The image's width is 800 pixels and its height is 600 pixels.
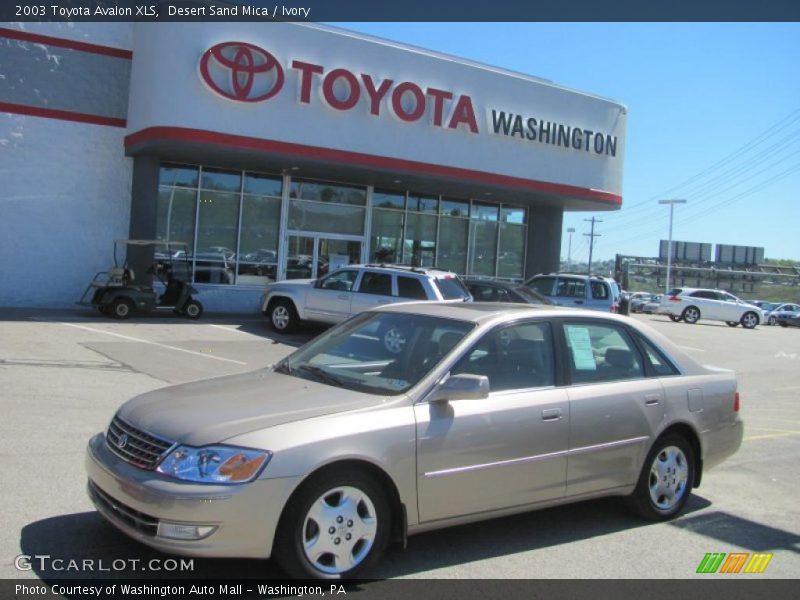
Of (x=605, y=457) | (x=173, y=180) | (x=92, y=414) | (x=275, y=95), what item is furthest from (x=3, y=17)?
(x=605, y=457)

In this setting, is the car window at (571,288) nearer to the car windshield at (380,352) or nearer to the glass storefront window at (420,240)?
the glass storefront window at (420,240)

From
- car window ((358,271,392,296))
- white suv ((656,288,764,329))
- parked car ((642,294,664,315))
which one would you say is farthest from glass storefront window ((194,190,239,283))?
parked car ((642,294,664,315))

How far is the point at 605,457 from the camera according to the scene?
5.16m

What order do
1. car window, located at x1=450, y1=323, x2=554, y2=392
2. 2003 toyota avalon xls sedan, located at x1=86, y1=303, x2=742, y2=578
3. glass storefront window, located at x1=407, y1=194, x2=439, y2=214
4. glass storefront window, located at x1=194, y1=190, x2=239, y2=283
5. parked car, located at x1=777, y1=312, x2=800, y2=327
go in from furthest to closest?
1. parked car, located at x1=777, y1=312, x2=800, y2=327
2. glass storefront window, located at x1=407, y1=194, x2=439, y2=214
3. glass storefront window, located at x1=194, y1=190, x2=239, y2=283
4. car window, located at x1=450, y1=323, x2=554, y2=392
5. 2003 toyota avalon xls sedan, located at x1=86, y1=303, x2=742, y2=578

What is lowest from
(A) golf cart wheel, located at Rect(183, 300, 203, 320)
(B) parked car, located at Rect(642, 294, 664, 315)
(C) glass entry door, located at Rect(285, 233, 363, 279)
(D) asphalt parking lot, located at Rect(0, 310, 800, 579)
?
(D) asphalt parking lot, located at Rect(0, 310, 800, 579)

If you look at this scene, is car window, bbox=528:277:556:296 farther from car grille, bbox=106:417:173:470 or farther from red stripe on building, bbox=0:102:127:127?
car grille, bbox=106:417:173:470

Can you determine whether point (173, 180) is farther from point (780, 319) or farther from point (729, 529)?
point (780, 319)

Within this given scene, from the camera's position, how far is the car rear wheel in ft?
55.3

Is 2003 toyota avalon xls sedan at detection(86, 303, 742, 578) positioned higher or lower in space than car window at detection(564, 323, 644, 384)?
lower

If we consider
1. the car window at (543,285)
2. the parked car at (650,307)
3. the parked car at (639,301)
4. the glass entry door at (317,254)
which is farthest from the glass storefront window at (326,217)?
the parked car at (639,301)

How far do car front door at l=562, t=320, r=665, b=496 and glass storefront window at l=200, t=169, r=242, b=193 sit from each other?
16.4 m

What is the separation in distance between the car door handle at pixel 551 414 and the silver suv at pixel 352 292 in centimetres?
994

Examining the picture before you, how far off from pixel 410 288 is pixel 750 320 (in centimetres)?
2372

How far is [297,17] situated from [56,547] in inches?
652
